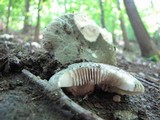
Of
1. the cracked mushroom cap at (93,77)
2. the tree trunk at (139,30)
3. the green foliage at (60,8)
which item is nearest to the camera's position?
the cracked mushroom cap at (93,77)

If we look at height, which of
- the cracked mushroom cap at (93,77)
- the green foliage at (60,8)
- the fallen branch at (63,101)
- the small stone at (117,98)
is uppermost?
the green foliage at (60,8)

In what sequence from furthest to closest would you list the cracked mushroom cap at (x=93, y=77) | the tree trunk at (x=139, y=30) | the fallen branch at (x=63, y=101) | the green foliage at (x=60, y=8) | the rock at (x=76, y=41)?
the tree trunk at (x=139, y=30), the green foliage at (x=60, y=8), the rock at (x=76, y=41), the cracked mushroom cap at (x=93, y=77), the fallen branch at (x=63, y=101)

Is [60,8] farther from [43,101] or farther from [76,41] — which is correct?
[43,101]

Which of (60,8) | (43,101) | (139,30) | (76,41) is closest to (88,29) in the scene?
(76,41)

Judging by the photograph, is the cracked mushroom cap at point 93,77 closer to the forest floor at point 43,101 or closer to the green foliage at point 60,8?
the forest floor at point 43,101

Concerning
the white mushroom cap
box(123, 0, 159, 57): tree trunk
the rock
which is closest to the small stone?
the rock

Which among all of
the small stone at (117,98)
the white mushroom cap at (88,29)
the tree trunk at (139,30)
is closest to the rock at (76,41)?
the white mushroom cap at (88,29)

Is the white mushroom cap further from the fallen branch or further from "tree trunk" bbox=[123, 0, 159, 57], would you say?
"tree trunk" bbox=[123, 0, 159, 57]
